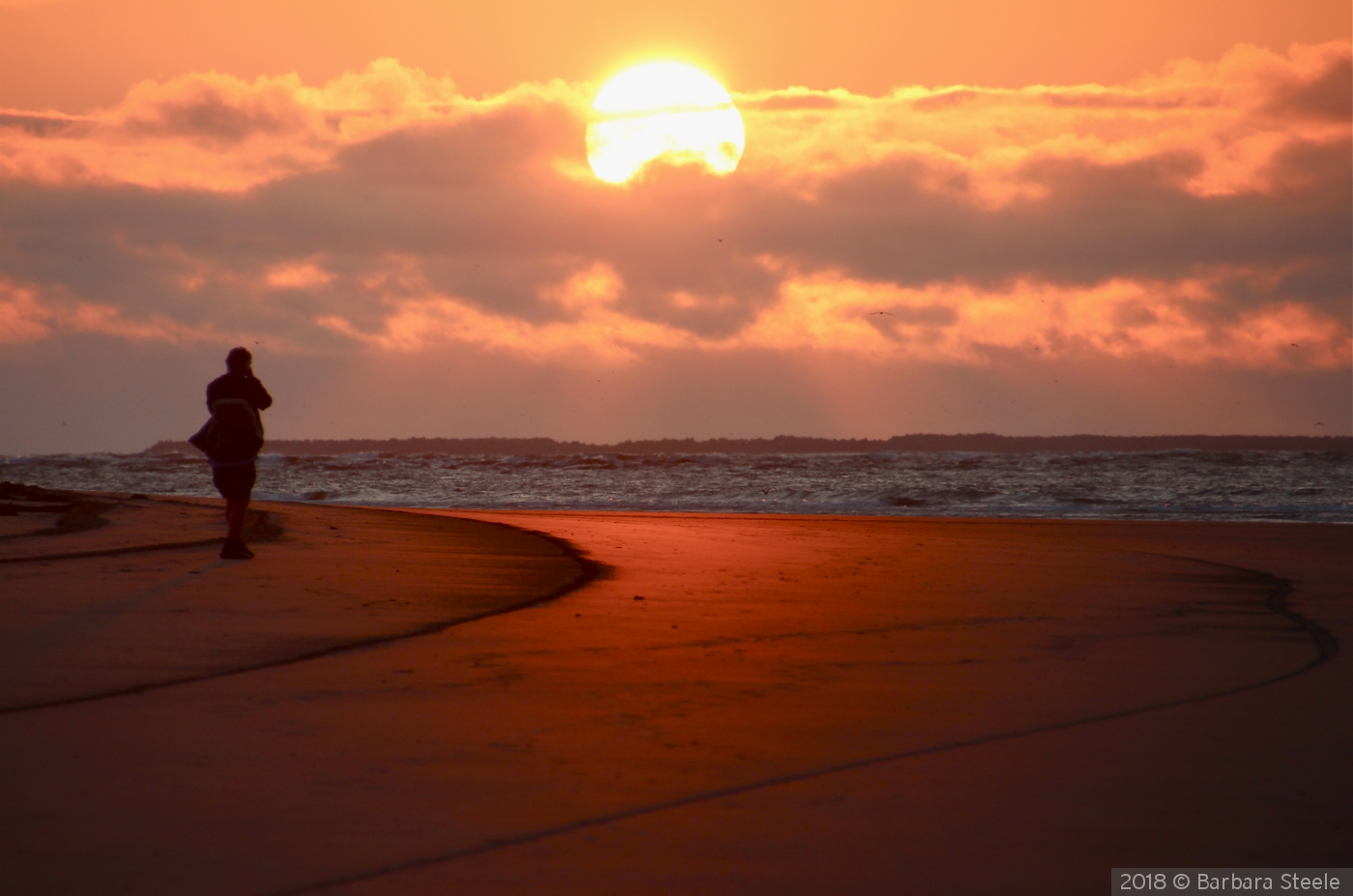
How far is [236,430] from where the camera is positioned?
1038 centimetres

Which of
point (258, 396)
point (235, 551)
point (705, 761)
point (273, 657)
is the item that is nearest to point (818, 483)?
point (258, 396)

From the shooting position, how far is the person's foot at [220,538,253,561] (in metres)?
10.0

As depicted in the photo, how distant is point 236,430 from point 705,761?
24.5 feet

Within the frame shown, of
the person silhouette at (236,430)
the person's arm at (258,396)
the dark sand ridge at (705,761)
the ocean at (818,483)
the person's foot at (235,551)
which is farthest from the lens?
the ocean at (818,483)

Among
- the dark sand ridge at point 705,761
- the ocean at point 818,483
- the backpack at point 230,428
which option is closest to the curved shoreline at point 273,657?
→ the dark sand ridge at point 705,761

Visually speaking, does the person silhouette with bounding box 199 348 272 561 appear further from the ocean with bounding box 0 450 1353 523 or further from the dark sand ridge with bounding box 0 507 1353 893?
the ocean with bounding box 0 450 1353 523

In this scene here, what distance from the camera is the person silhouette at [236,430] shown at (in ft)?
33.7

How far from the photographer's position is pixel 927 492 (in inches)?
1231

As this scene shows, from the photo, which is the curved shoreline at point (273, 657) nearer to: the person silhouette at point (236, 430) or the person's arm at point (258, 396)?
the person silhouette at point (236, 430)

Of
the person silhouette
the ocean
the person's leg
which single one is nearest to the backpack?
the person silhouette

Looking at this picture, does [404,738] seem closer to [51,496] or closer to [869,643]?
[869,643]

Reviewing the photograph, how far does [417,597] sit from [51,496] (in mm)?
9958

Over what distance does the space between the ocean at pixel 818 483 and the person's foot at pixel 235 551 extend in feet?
54.0

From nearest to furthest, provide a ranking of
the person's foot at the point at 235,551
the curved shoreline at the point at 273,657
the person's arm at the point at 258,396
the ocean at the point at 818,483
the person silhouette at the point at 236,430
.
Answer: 1. the curved shoreline at the point at 273,657
2. the person's foot at the point at 235,551
3. the person silhouette at the point at 236,430
4. the person's arm at the point at 258,396
5. the ocean at the point at 818,483
